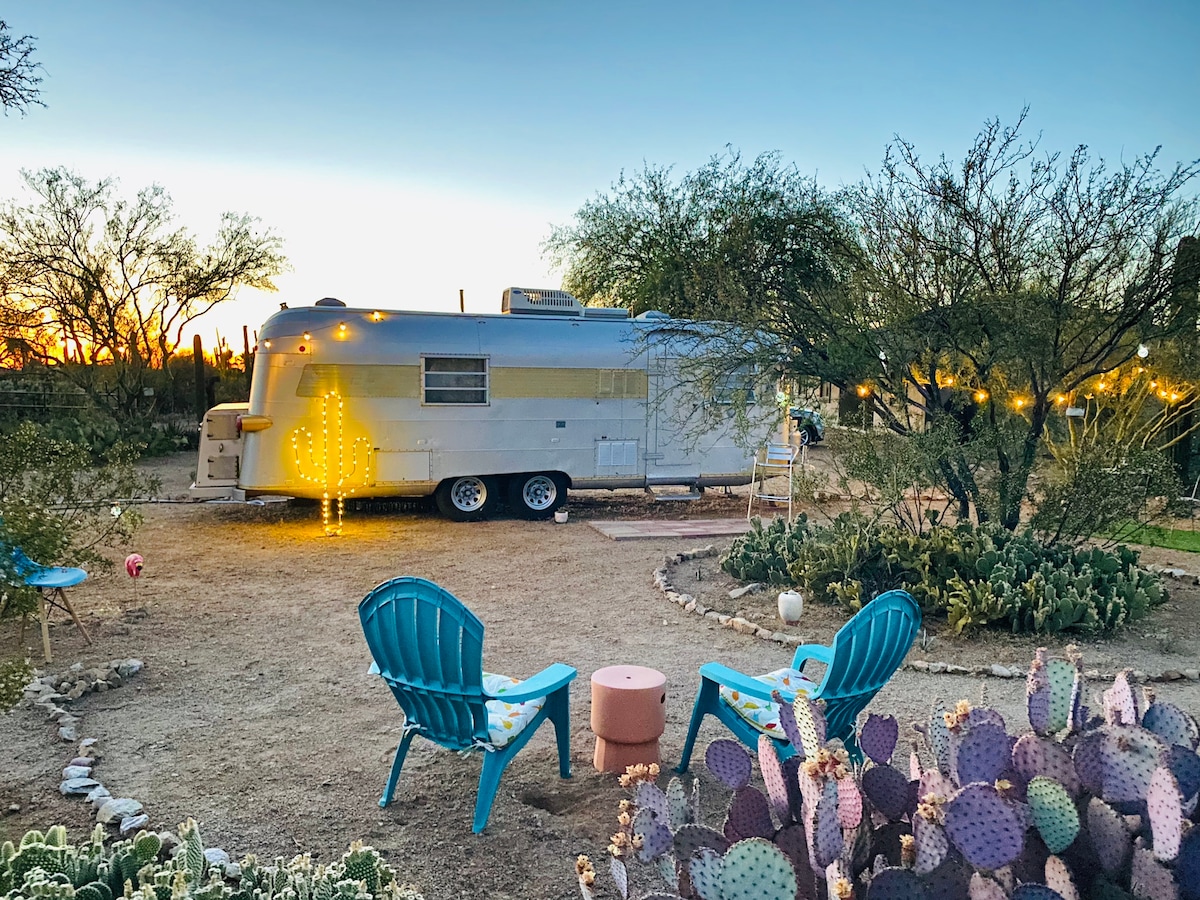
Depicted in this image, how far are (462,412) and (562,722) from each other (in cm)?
645

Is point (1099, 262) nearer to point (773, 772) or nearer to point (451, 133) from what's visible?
point (773, 772)

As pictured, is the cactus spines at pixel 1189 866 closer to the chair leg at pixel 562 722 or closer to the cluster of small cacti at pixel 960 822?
the cluster of small cacti at pixel 960 822

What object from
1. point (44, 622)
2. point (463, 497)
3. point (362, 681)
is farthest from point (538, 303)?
point (44, 622)

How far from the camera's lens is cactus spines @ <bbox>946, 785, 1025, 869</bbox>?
4.60 ft

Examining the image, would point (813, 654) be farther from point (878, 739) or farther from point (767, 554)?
point (767, 554)

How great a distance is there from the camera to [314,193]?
1274cm

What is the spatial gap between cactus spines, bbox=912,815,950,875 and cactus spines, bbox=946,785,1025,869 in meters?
0.02

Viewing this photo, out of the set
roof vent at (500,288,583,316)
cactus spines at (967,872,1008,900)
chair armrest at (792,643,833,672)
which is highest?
roof vent at (500,288,583,316)

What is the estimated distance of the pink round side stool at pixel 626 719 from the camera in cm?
354

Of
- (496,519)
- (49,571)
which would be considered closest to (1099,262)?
(496,519)

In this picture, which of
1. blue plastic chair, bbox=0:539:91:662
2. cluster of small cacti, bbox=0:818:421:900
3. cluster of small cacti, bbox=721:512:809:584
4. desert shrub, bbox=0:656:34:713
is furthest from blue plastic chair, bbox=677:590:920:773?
blue plastic chair, bbox=0:539:91:662

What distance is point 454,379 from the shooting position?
9.59 m

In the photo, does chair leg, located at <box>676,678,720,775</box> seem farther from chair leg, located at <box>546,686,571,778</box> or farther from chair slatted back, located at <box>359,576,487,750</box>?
chair slatted back, located at <box>359,576,487,750</box>

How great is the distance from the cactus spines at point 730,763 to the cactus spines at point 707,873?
0.39 metres
